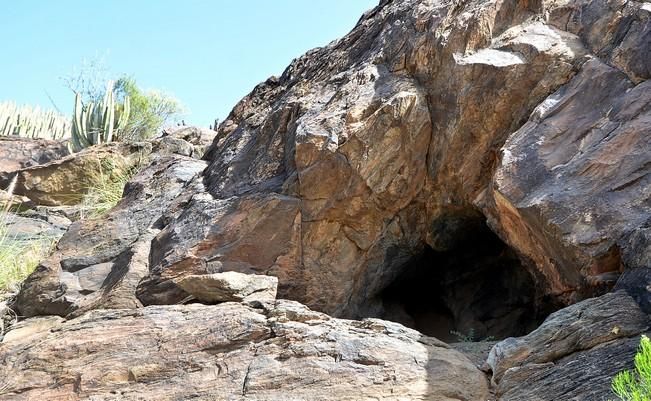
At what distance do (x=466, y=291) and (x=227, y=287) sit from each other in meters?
2.48

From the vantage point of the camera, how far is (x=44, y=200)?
10531mm

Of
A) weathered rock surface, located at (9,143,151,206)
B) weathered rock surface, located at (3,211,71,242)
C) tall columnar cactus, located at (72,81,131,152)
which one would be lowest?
weathered rock surface, located at (3,211,71,242)

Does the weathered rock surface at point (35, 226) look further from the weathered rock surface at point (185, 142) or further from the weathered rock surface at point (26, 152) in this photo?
the weathered rock surface at point (26, 152)

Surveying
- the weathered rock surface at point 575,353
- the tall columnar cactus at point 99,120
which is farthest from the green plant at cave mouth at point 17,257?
the weathered rock surface at point 575,353

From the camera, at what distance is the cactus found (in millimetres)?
16312

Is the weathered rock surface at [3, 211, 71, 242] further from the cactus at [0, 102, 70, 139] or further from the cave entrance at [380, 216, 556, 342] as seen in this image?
the cactus at [0, 102, 70, 139]

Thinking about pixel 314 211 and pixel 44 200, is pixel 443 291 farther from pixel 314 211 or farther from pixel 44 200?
pixel 44 200

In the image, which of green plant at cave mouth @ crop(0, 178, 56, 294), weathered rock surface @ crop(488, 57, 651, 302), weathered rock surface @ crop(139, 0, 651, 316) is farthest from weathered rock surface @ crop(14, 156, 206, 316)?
weathered rock surface @ crop(488, 57, 651, 302)

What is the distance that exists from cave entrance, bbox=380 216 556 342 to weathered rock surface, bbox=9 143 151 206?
14.5 ft

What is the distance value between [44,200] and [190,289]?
20.7 feet

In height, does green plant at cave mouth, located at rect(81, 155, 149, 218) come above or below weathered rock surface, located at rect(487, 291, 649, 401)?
above

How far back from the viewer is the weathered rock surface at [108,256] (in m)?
5.89

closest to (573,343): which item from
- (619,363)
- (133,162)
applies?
(619,363)

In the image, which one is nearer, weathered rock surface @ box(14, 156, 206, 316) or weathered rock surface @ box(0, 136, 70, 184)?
weathered rock surface @ box(14, 156, 206, 316)
